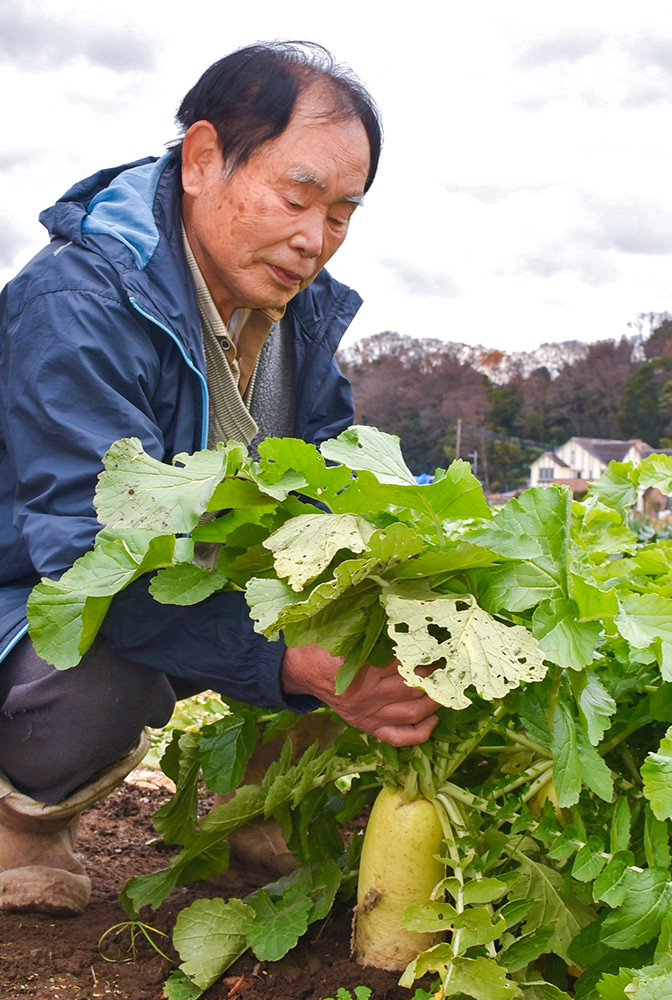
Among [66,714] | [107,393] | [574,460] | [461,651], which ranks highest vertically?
[107,393]

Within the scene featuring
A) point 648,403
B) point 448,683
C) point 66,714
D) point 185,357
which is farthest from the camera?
point 648,403

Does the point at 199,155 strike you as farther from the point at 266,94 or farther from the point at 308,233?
the point at 308,233

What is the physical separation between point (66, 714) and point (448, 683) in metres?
0.99

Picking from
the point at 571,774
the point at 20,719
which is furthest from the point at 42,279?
the point at 571,774

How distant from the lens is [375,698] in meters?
1.73

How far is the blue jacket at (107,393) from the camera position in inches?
73.0

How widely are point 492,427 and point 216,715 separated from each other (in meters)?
56.2

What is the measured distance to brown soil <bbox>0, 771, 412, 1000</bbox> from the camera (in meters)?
1.79

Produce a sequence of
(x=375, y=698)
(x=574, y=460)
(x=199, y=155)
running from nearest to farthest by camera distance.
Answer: (x=375, y=698) → (x=199, y=155) → (x=574, y=460)

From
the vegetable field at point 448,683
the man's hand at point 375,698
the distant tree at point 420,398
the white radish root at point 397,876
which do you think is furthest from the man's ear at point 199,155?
the distant tree at point 420,398

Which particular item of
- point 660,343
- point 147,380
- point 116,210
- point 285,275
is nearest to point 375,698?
point 147,380

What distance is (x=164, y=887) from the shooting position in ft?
6.89

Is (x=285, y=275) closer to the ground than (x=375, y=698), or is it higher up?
higher up

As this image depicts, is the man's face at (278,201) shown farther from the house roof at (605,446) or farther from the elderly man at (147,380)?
the house roof at (605,446)
